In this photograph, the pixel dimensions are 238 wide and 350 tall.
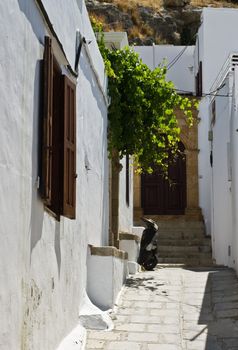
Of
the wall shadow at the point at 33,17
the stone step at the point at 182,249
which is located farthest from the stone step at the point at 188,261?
the wall shadow at the point at 33,17

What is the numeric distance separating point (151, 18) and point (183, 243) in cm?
1349

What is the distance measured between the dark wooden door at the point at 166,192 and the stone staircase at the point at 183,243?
0.71m

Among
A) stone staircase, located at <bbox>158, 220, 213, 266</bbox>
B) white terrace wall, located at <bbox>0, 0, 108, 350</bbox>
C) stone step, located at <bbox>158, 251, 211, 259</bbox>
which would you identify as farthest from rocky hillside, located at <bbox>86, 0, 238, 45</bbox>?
white terrace wall, located at <bbox>0, 0, 108, 350</bbox>

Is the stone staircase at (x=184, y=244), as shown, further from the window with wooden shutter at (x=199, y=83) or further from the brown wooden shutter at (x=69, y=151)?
the brown wooden shutter at (x=69, y=151)

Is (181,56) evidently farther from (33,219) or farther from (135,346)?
(33,219)

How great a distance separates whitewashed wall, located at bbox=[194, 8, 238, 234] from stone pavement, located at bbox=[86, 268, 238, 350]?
8.56 meters

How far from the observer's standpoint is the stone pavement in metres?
8.02

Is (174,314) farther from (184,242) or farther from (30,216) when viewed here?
(184,242)

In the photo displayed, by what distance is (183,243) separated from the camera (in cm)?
1847

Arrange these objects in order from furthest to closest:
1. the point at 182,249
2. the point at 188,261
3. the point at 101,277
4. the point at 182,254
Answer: the point at 182,249
the point at 182,254
the point at 188,261
the point at 101,277

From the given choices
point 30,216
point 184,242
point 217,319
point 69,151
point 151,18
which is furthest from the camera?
point 151,18

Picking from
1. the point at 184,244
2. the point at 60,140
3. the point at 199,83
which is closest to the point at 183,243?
the point at 184,244

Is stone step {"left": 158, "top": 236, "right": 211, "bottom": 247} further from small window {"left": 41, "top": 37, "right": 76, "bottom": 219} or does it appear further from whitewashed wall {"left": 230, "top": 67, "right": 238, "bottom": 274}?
small window {"left": 41, "top": 37, "right": 76, "bottom": 219}

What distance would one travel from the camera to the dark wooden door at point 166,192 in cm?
2198
